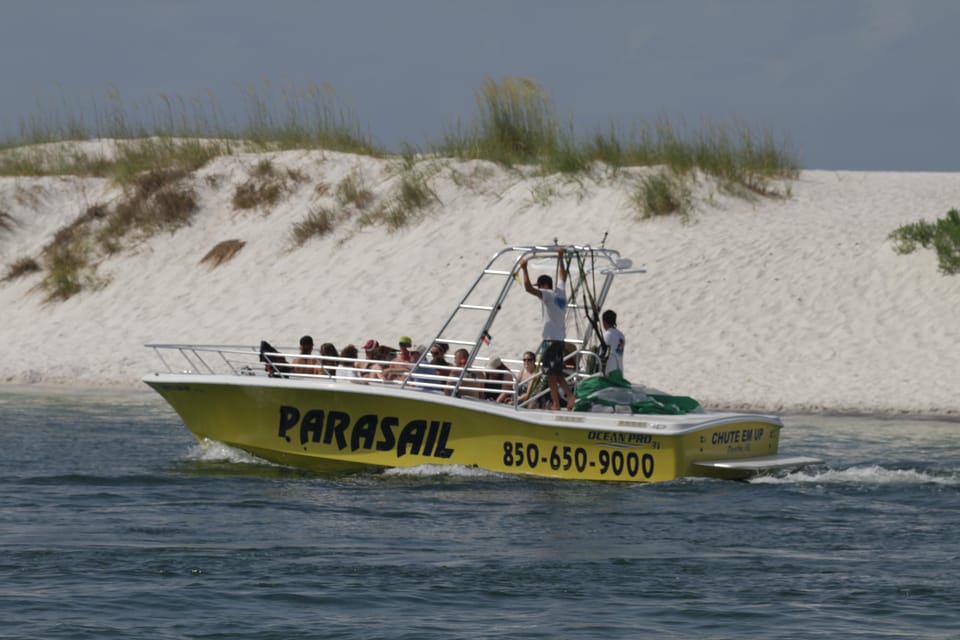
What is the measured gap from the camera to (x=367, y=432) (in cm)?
1540

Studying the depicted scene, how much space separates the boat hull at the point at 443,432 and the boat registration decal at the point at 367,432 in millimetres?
10

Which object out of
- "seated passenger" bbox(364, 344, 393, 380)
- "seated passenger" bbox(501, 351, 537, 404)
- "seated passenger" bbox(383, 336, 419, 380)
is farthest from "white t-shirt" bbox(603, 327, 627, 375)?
"seated passenger" bbox(364, 344, 393, 380)

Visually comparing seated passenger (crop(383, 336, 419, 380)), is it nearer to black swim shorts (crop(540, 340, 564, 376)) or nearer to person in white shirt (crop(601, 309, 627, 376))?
black swim shorts (crop(540, 340, 564, 376))

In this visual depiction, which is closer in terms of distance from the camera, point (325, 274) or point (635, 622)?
point (635, 622)

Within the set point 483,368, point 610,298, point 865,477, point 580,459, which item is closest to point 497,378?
point 483,368

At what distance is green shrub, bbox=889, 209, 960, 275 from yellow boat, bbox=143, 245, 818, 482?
14304mm

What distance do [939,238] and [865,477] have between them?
1509 cm

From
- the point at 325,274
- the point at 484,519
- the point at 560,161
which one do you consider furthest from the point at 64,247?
the point at 484,519

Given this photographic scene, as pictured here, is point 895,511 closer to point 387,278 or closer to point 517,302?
point 517,302

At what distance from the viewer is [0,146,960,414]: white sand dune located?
2583 cm

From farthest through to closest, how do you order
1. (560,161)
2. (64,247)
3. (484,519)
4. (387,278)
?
(64,247), (560,161), (387,278), (484,519)

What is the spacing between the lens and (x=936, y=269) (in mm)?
28750

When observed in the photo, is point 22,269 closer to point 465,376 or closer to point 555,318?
point 465,376

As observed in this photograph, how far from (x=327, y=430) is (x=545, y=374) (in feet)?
7.81
